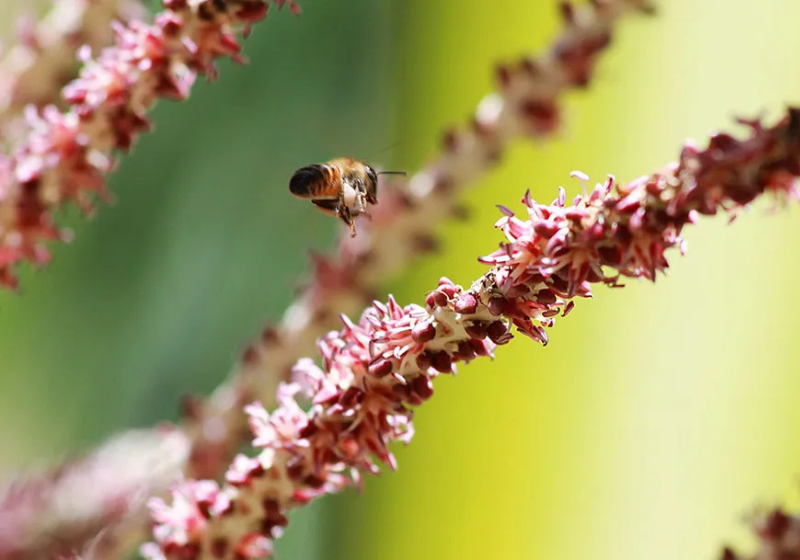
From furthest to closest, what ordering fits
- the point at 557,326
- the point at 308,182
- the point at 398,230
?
the point at 557,326
the point at 398,230
the point at 308,182

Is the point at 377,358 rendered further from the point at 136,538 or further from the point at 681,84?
the point at 681,84

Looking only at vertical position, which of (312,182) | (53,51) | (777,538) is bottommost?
(777,538)

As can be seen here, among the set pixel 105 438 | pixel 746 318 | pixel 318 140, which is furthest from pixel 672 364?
pixel 105 438

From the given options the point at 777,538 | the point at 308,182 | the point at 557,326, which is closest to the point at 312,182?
the point at 308,182

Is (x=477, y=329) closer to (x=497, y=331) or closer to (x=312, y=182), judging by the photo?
(x=497, y=331)

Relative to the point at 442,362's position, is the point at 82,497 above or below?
above

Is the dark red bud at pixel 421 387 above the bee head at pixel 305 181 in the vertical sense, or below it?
below

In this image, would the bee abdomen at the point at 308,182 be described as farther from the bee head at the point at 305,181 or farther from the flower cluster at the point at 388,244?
the flower cluster at the point at 388,244

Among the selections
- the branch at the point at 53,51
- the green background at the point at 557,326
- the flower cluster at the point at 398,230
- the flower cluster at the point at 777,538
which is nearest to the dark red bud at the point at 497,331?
the flower cluster at the point at 777,538

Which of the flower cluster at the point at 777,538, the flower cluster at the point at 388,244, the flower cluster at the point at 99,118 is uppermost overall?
the flower cluster at the point at 99,118
